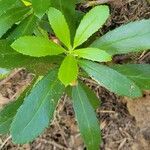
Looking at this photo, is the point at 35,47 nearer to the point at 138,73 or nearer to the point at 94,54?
the point at 94,54

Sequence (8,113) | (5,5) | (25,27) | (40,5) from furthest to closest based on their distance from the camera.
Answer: (8,113)
(25,27)
(5,5)
(40,5)

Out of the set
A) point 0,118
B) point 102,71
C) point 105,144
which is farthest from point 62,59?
point 105,144

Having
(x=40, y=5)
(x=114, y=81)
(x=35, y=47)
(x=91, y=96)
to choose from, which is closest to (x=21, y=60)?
(x=35, y=47)

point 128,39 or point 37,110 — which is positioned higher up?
point 128,39

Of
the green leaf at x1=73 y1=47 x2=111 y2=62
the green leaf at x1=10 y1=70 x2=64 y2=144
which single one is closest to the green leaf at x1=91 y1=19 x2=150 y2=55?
the green leaf at x1=73 y1=47 x2=111 y2=62

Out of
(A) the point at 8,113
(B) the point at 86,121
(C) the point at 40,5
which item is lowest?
(B) the point at 86,121

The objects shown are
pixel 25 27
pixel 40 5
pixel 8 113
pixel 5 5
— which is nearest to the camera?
pixel 40 5

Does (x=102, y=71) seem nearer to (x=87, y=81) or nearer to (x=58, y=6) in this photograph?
(x=58, y=6)
